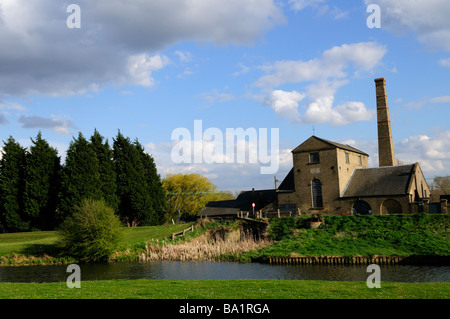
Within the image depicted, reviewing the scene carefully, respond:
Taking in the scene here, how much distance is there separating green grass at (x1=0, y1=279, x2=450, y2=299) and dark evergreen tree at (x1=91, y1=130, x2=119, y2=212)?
38468mm

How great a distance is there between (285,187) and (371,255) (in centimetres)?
2113

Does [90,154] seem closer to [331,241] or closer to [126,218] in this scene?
[126,218]

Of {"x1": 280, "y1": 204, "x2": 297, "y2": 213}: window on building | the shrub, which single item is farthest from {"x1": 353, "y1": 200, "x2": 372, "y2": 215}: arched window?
the shrub

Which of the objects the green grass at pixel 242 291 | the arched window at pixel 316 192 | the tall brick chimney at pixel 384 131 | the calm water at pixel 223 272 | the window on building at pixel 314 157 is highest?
the tall brick chimney at pixel 384 131

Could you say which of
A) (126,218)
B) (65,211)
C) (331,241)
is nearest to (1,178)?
(65,211)

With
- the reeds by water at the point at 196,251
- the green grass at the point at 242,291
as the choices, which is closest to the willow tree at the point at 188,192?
the reeds by water at the point at 196,251

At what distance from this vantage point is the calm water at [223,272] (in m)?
23.6

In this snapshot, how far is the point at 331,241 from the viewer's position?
111 feet

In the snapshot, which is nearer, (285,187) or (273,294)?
(273,294)

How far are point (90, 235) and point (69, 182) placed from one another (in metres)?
15.2

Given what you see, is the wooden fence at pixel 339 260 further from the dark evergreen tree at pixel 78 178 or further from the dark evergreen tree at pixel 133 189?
the dark evergreen tree at pixel 133 189

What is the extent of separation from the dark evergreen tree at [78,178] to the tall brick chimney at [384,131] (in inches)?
1455

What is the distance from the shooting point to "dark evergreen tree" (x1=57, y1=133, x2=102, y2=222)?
48.8 metres

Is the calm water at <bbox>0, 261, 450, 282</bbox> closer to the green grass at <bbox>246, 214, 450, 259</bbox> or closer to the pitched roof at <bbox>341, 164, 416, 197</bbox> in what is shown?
the green grass at <bbox>246, 214, 450, 259</bbox>
